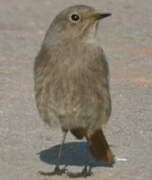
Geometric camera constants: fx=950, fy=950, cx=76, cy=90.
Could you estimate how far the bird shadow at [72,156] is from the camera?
8.95m

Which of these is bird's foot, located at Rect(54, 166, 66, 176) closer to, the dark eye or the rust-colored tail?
the rust-colored tail

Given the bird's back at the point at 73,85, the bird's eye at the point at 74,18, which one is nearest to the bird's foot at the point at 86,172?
the bird's back at the point at 73,85

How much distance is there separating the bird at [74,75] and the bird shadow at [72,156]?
0.43 m

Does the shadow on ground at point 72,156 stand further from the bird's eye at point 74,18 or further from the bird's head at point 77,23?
the bird's eye at point 74,18

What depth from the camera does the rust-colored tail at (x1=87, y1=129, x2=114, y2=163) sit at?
8.64m

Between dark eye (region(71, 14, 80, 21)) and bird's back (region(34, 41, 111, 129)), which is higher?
dark eye (region(71, 14, 80, 21))

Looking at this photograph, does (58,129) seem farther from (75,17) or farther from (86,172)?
(75,17)

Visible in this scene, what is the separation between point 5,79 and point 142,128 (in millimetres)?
2697

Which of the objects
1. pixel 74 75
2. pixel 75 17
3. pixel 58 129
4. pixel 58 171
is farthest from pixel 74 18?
pixel 58 129

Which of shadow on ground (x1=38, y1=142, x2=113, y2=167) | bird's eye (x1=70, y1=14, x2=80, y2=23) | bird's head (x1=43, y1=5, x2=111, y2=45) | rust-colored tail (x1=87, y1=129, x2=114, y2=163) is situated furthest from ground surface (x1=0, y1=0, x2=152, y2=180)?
bird's eye (x1=70, y1=14, x2=80, y2=23)

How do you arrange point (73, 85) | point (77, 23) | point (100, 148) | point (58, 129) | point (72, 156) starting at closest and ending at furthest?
point (73, 85) → point (77, 23) → point (100, 148) → point (72, 156) → point (58, 129)

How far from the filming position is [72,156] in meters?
9.19

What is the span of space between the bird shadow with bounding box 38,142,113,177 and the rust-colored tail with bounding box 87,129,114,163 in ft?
0.62

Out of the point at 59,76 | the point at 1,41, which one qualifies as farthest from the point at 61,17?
the point at 1,41
